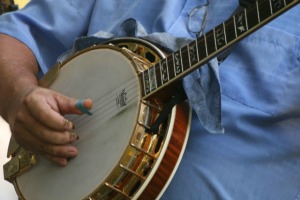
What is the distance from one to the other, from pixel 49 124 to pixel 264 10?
38cm

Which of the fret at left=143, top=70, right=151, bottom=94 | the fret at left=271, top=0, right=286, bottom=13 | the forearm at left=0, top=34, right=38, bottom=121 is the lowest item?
the forearm at left=0, top=34, right=38, bottom=121

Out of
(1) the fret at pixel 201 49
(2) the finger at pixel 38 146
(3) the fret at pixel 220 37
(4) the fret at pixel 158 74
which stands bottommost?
(2) the finger at pixel 38 146

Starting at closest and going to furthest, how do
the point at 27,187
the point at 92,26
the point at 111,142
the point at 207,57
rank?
1. the point at 207,57
2. the point at 111,142
3. the point at 27,187
4. the point at 92,26

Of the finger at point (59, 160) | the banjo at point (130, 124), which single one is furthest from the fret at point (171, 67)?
the finger at point (59, 160)

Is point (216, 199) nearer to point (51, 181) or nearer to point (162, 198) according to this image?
point (162, 198)

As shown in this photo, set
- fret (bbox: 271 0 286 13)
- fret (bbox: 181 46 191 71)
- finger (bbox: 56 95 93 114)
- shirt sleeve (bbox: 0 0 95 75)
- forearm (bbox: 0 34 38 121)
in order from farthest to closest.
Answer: shirt sleeve (bbox: 0 0 95 75)
forearm (bbox: 0 34 38 121)
finger (bbox: 56 95 93 114)
fret (bbox: 181 46 191 71)
fret (bbox: 271 0 286 13)

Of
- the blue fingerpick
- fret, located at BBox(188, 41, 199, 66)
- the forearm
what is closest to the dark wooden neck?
fret, located at BBox(188, 41, 199, 66)

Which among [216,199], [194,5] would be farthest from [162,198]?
[194,5]

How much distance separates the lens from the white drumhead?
0.64 m

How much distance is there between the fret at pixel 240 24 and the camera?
1.65ft

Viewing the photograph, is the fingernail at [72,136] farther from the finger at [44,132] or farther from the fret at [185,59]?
the fret at [185,59]

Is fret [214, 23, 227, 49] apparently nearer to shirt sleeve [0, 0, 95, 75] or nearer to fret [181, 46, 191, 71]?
fret [181, 46, 191, 71]

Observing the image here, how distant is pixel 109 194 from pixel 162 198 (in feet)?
0.38

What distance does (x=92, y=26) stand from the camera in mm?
916
